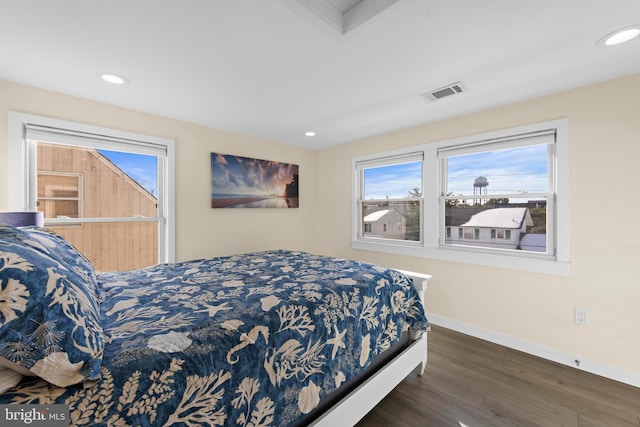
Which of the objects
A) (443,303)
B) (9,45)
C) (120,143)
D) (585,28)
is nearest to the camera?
(585,28)

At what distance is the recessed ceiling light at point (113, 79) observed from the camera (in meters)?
1.96

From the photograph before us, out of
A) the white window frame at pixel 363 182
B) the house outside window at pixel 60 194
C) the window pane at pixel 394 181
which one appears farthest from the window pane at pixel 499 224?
the house outside window at pixel 60 194

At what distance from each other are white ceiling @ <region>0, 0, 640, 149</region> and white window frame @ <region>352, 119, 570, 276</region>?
0.35 meters

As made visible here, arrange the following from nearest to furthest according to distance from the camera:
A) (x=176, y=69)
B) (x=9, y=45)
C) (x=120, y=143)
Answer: (x=9, y=45), (x=176, y=69), (x=120, y=143)

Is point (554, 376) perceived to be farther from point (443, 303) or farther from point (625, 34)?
point (625, 34)

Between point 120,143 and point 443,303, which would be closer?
point 120,143

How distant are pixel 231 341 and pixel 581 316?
282 cm

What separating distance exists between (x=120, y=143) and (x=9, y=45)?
3.26 feet

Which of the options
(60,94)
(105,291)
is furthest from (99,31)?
(105,291)

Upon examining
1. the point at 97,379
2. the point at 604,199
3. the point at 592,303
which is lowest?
the point at 592,303

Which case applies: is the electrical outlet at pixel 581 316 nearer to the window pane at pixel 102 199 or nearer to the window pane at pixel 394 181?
the window pane at pixel 394 181

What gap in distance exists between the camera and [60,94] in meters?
2.25

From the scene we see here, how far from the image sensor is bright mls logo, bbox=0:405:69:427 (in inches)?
26.6

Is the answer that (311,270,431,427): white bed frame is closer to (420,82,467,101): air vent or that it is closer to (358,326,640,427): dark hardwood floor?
(358,326,640,427): dark hardwood floor
